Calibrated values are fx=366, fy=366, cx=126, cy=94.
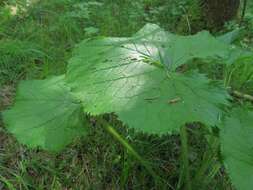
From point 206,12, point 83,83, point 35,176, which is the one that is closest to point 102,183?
point 35,176

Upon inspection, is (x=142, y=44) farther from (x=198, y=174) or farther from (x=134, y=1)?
(x=134, y=1)

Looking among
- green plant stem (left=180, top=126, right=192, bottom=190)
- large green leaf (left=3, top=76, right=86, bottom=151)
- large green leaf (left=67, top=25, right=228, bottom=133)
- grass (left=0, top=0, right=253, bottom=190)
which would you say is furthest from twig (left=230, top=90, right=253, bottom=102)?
large green leaf (left=3, top=76, right=86, bottom=151)

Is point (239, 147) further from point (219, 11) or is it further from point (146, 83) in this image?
point (219, 11)

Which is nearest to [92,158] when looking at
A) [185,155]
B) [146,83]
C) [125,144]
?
[125,144]

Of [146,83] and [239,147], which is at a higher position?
[146,83]

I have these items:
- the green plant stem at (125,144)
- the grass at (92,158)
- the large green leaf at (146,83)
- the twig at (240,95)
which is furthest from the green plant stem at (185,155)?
the twig at (240,95)

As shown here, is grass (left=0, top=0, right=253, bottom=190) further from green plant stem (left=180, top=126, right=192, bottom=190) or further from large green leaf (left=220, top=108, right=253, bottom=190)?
large green leaf (left=220, top=108, right=253, bottom=190)

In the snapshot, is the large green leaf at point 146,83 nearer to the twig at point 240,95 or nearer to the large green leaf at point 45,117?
the large green leaf at point 45,117
